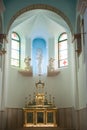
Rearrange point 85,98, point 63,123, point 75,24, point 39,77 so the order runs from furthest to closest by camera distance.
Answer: point 39,77
point 63,123
point 75,24
point 85,98

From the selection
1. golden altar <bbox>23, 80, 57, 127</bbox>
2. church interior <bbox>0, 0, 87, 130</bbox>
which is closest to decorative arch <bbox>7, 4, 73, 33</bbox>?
church interior <bbox>0, 0, 87, 130</bbox>

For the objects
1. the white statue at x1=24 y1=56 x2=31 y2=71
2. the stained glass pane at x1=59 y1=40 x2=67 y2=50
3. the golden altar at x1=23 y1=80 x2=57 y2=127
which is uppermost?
the stained glass pane at x1=59 y1=40 x2=67 y2=50

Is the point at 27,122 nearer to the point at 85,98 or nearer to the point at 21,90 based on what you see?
the point at 21,90

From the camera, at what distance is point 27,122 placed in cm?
1738

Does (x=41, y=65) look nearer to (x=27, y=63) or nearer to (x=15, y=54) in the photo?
(x=27, y=63)

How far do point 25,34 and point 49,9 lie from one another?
3.96m

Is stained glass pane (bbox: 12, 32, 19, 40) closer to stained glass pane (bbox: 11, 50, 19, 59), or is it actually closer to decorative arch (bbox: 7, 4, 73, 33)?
stained glass pane (bbox: 11, 50, 19, 59)

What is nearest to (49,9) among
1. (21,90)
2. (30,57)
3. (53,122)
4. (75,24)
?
(75,24)

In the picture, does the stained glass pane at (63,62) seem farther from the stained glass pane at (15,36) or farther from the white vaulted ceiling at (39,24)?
the stained glass pane at (15,36)

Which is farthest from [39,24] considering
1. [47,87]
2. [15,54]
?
[47,87]

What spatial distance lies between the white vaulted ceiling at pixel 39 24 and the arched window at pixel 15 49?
45cm

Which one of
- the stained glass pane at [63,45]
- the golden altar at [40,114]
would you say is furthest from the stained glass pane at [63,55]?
the golden altar at [40,114]

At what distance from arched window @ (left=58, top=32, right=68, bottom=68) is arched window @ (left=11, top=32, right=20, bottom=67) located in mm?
2941

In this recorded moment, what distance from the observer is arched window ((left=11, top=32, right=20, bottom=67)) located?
766 inches
